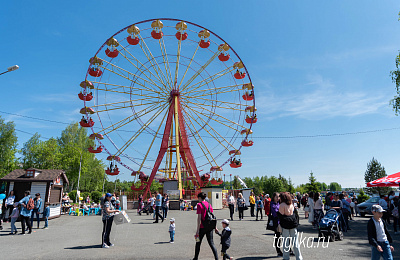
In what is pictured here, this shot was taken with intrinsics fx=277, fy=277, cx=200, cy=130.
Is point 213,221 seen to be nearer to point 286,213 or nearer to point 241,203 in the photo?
point 286,213

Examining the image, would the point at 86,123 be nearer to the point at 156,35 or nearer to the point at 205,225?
the point at 156,35

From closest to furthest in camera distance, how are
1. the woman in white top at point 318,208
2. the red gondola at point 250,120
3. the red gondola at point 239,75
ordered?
1. the woman in white top at point 318,208
2. the red gondola at point 239,75
3. the red gondola at point 250,120

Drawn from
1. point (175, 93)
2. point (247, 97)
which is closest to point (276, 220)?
point (175, 93)

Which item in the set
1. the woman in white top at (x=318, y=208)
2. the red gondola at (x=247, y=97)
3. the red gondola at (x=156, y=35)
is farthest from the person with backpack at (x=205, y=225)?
the red gondola at (x=247, y=97)

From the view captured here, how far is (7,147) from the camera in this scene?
1683 inches

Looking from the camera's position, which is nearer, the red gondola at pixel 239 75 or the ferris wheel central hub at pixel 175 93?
the ferris wheel central hub at pixel 175 93

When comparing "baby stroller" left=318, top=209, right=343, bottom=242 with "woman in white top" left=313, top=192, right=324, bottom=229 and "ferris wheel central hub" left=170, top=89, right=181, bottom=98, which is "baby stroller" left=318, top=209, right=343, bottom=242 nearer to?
"woman in white top" left=313, top=192, right=324, bottom=229

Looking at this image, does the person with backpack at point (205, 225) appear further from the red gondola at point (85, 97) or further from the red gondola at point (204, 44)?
the red gondola at point (204, 44)

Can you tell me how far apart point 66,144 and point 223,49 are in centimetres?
4181

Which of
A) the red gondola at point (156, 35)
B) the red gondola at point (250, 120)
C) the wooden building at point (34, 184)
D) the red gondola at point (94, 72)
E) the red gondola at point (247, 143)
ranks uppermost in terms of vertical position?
the red gondola at point (156, 35)

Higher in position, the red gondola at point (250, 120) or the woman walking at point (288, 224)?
the red gondola at point (250, 120)

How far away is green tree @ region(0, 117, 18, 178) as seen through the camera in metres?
42.1

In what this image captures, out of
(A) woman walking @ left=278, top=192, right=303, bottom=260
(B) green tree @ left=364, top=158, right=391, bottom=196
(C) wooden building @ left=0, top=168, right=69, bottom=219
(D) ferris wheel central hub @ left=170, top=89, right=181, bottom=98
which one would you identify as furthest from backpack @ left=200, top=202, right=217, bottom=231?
(B) green tree @ left=364, top=158, right=391, bottom=196

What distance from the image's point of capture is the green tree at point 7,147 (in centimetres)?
4206
